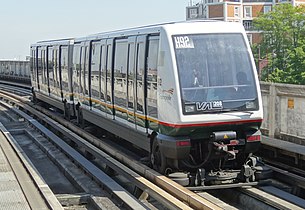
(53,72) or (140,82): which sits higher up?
(140,82)

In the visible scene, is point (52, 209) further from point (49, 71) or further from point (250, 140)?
point (49, 71)

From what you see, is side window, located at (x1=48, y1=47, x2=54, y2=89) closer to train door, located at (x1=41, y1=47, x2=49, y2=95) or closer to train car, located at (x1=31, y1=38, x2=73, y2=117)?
train car, located at (x1=31, y1=38, x2=73, y2=117)

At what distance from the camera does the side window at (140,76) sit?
1155 centimetres

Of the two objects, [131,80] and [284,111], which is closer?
[131,80]

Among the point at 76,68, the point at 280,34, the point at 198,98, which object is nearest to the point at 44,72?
the point at 76,68

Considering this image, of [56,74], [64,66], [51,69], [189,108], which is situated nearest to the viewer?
[189,108]

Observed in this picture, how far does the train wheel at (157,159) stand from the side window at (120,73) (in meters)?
2.16

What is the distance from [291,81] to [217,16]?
4328 cm

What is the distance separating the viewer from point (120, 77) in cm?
1330

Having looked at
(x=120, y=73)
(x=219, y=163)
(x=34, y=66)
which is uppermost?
(x=120, y=73)

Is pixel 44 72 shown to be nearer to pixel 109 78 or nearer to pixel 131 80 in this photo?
pixel 109 78

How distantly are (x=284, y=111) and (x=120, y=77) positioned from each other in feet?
12.1

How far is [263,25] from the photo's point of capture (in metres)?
89.4

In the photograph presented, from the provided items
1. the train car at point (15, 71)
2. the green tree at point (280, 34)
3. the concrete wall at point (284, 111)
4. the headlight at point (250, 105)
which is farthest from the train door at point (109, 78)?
the green tree at point (280, 34)
